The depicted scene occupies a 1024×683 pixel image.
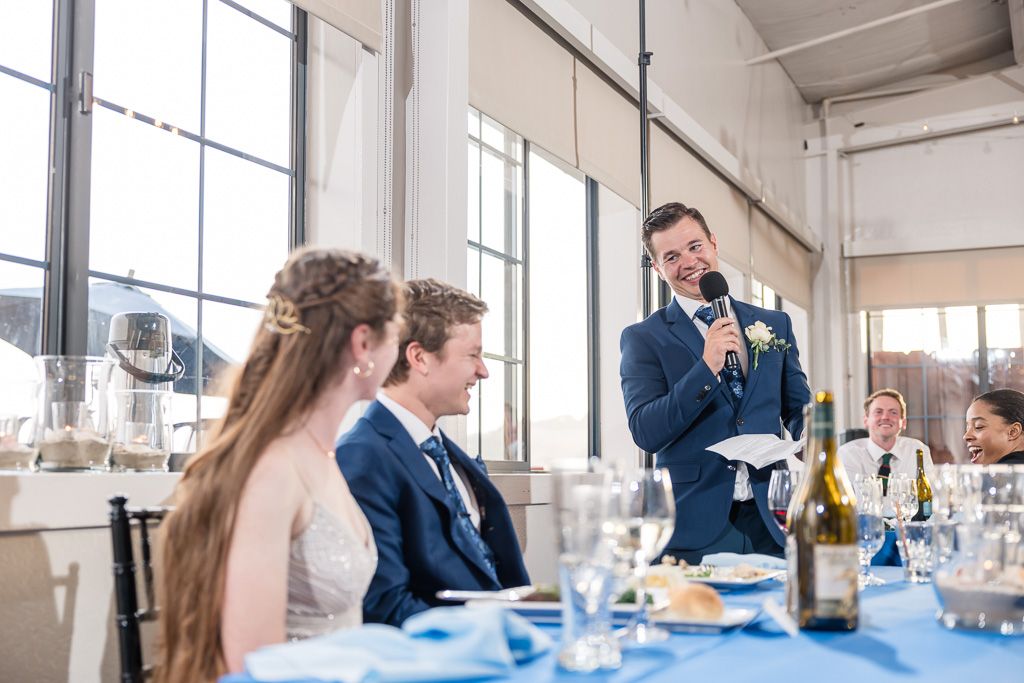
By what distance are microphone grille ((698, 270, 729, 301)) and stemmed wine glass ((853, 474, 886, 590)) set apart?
0.71 m

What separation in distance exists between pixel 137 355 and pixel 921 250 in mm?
7359

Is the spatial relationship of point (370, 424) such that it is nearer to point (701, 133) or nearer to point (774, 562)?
point (774, 562)

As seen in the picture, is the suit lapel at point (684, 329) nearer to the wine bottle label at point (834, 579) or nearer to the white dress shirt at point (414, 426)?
the white dress shirt at point (414, 426)

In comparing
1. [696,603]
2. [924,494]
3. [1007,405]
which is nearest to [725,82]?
[1007,405]

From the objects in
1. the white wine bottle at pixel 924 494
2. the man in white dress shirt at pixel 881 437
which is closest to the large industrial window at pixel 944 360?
the man in white dress shirt at pixel 881 437

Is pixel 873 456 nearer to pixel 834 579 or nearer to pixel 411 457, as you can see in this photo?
pixel 411 457

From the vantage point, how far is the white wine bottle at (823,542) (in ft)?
3.43

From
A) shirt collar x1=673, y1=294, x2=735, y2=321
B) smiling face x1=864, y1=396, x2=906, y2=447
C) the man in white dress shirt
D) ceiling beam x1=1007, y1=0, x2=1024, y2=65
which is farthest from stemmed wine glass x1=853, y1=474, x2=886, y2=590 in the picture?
ceiling beam x1=1007, y1=0, x2=1024, y2=65

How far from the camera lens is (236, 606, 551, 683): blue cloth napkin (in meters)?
0.79

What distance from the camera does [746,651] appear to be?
962mm

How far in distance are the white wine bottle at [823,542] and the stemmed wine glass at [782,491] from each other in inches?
6.7

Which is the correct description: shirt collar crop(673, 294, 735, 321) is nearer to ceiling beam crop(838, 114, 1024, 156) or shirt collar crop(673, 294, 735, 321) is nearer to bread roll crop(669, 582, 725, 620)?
bread roll crop(669, 582, 725, 620)

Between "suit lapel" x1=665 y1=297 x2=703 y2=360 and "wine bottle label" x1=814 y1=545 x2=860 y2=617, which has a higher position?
"suit lapel" x1=665 y1=297 x2=703 y2=360

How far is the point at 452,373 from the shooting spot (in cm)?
174
